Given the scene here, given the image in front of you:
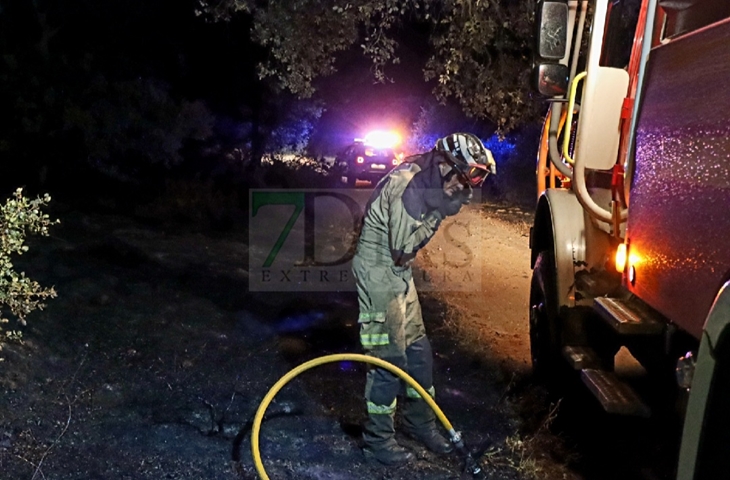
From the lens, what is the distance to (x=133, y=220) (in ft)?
37.0

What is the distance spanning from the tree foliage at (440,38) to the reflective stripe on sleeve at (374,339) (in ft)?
16.7

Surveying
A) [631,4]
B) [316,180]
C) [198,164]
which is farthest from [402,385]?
[316,180]

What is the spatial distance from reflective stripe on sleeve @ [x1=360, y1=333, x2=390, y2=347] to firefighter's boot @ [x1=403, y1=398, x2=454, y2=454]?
0.49 metres

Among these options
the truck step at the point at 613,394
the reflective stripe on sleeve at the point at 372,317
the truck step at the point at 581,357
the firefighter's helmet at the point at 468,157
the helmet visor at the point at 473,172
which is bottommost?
the truck step at the point at 581,357

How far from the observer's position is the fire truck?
213 cm

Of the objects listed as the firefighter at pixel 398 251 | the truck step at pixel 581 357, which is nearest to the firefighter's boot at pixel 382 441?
the firefighter at pixel 398 251

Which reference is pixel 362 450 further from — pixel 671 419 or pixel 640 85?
pixel 640 85

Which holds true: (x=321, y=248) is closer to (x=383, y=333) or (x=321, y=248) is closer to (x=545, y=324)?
(x=545, y=324)

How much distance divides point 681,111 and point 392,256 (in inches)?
66.5

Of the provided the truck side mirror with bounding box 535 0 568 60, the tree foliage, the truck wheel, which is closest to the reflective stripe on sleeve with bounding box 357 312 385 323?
the truck wheel

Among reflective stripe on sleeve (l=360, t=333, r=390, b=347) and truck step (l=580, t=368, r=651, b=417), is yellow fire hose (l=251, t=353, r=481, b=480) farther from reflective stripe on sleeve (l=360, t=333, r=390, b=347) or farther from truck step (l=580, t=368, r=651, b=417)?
truck step (l=580, t=368, r=651, b=417)

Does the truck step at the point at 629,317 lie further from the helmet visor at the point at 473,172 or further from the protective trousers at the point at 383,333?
the protective trousers at the point at 383,333

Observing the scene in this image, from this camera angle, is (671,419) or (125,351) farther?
(125,351)

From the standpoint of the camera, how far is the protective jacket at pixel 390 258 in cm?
358
